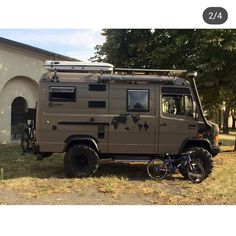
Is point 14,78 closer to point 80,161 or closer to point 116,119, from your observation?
point 80,161

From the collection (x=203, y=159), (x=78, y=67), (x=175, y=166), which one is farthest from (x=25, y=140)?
(x=203, y=159)

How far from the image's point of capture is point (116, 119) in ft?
32.9

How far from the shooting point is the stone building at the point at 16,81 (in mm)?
18342

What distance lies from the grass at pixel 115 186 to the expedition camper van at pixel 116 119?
1.87 ft

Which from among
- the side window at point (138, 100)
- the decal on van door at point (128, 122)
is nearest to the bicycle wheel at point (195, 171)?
the decal on van door at point (128, 122)

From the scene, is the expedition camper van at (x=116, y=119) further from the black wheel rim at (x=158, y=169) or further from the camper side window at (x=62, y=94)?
the black wheel rim at (x=158, y=169)

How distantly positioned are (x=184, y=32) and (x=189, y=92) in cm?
399

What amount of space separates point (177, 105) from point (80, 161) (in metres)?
2.96

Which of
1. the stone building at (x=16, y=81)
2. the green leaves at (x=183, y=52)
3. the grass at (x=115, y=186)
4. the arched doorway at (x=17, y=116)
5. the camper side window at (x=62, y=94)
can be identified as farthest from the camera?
the arched doorway at (x=17, y=116)

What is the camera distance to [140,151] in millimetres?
10109

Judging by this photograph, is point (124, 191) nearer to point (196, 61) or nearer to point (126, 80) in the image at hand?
point (126, 80)

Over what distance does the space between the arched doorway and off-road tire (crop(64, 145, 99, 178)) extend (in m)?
10.0

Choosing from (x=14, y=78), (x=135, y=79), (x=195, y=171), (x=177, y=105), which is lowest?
(x=195, y=171)
